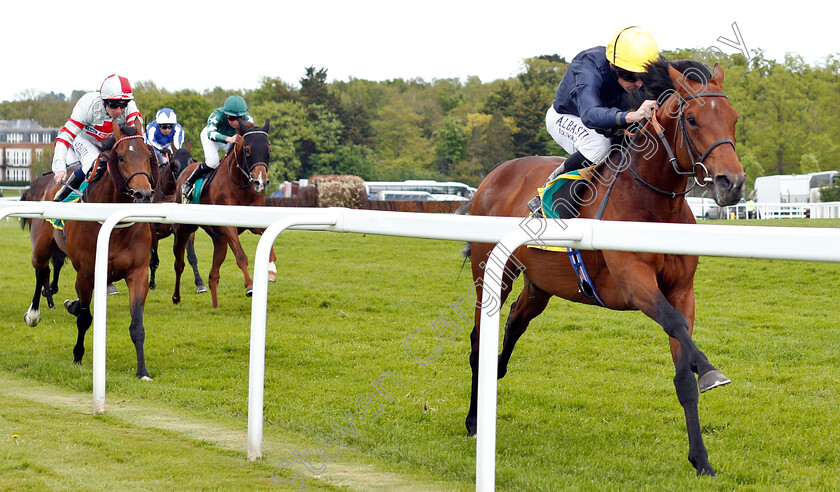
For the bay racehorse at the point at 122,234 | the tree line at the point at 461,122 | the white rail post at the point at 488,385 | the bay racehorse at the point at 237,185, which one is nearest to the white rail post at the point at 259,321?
the white rail post at the point at 488,385

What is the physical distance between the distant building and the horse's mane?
116m

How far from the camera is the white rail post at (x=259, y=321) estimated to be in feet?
11.4

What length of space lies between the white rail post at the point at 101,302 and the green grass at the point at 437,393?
0.15m

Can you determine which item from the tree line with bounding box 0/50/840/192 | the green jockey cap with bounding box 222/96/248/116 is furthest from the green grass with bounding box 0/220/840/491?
the tree line with bounding box 0/50/840/192

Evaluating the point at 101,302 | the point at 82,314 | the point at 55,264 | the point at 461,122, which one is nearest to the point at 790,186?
the point at 461,122

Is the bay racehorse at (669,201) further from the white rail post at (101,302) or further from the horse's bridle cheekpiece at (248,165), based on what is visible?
the horse's bridle cheekpiece at (248,165)

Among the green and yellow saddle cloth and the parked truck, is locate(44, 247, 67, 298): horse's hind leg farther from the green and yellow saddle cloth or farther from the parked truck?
the parked truck

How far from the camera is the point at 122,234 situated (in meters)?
6.14

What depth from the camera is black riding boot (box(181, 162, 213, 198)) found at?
9867 millimetres

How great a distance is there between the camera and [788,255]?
2211 mm

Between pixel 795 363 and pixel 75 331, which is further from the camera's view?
pixel 75 331

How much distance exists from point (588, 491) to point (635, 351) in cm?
345

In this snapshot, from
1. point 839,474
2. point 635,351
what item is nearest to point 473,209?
point 635,351

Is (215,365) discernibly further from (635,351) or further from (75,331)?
(635,351)
